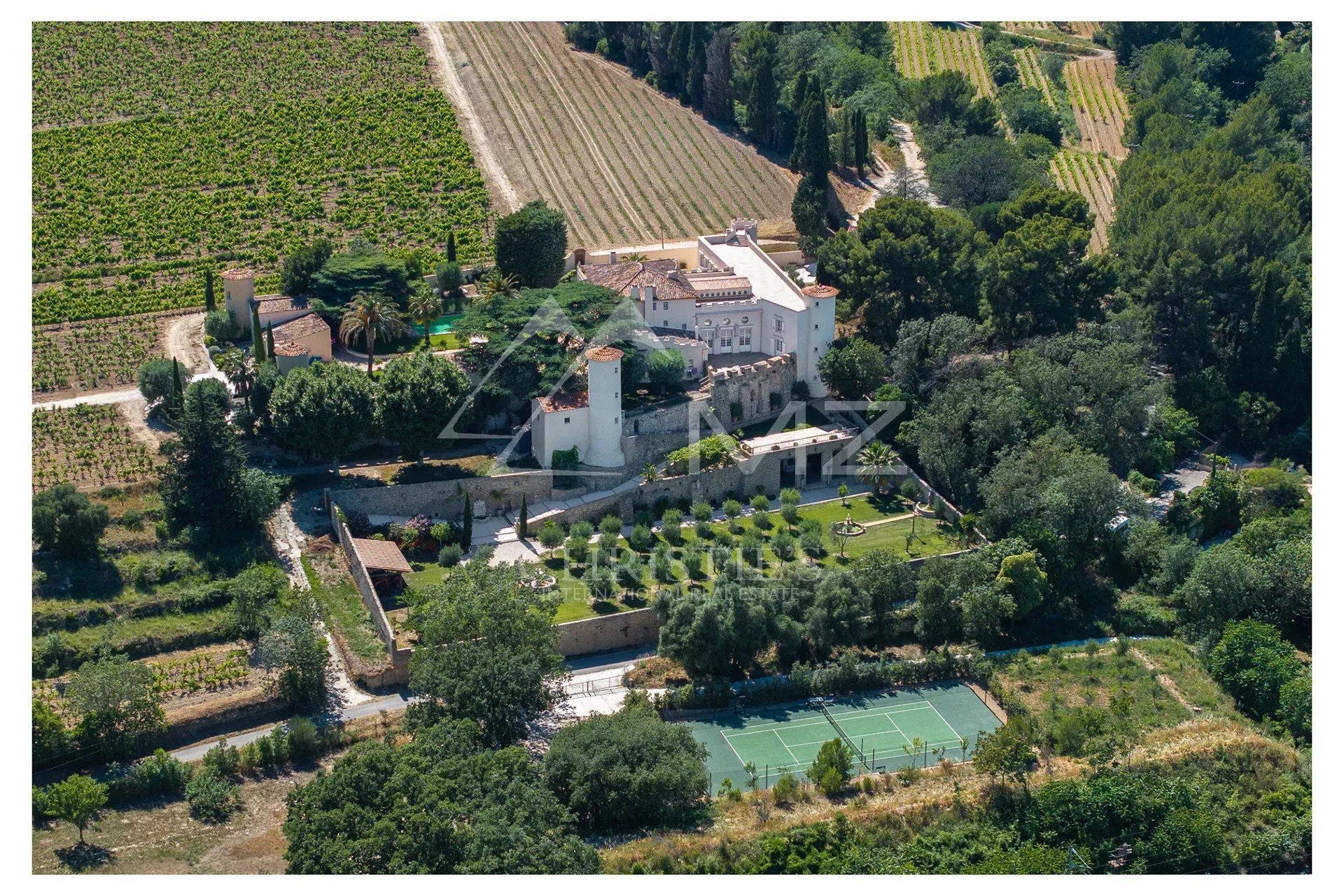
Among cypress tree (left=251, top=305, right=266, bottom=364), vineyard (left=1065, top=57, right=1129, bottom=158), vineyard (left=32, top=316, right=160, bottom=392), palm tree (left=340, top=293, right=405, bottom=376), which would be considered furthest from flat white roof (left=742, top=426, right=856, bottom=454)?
vineyard (left=1065, top=57, right=1129, bottom=158)

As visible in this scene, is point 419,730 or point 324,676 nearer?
point 419,730

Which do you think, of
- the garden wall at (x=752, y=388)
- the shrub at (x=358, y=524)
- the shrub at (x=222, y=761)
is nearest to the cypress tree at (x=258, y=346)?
the shrub at (x=358, y=524)

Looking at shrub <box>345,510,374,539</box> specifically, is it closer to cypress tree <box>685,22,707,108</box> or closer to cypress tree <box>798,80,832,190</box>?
cypress tree <box>798,80,832,190</box>

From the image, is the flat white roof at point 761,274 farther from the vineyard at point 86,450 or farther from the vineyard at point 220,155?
the vineyard at point 86,450

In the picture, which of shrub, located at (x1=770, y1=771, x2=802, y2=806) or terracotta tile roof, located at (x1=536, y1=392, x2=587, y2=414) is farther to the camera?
terracotta tile roof, located at (x1=536, y1=392, x2=587, y2=414)

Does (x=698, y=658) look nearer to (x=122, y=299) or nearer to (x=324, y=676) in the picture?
(x=324, y=676)

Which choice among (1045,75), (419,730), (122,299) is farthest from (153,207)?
(1045,75)
